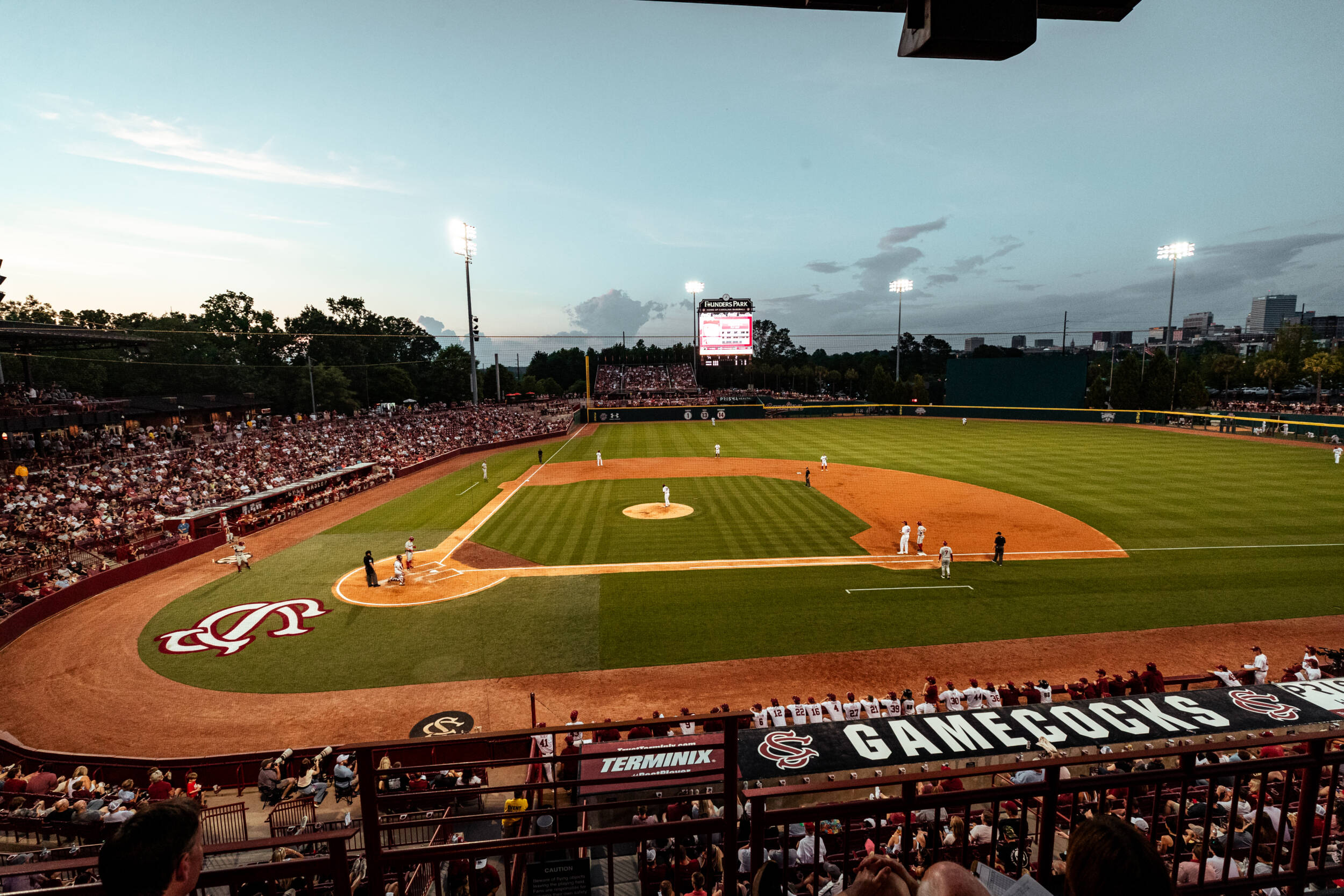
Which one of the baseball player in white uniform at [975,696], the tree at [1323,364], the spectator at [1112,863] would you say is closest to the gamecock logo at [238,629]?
the baseball player in white uniform at [975,696]

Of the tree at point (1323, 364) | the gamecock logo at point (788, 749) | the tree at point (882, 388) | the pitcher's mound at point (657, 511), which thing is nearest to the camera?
the gamecock logo at point (788, 749)

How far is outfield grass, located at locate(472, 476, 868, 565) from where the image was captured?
2402cm

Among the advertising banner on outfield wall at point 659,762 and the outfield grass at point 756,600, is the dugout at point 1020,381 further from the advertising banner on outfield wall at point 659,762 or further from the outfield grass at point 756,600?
the advertising banner on outfield wall at point 659,762

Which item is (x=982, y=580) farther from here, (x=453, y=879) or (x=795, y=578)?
(x=453, y=879)

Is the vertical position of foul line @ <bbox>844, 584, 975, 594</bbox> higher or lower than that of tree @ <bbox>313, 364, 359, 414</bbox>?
lower

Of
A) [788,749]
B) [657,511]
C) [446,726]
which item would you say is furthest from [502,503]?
[788,749]

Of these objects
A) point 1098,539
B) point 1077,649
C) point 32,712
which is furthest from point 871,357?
point 32,712

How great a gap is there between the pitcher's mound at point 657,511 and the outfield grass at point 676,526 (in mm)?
385

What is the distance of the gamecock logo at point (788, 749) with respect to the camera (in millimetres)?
3551

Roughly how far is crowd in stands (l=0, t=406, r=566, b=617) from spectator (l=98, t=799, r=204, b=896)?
24.2m

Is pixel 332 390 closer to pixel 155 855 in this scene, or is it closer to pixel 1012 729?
pixel 155 855

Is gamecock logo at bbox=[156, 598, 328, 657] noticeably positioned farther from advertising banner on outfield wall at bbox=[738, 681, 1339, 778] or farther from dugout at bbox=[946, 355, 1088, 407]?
dugout at bbox=[946, 355, 1088, 407]

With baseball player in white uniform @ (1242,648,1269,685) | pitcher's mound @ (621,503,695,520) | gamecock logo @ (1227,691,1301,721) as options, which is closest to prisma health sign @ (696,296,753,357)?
pitcher's mound @ (621,503,695,520)

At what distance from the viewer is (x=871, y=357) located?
165 m
